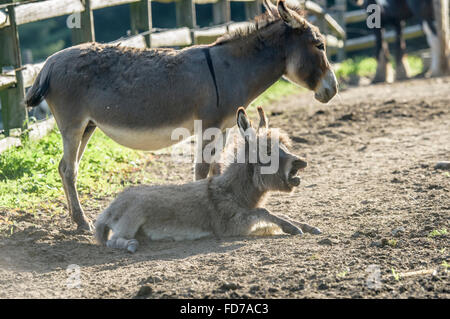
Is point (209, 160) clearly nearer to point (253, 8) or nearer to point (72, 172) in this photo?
point (72, 172)

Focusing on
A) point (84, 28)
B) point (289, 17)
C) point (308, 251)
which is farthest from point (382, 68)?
point (308, 251)

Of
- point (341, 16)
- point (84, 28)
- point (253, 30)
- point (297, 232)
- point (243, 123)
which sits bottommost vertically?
point (297, 232)

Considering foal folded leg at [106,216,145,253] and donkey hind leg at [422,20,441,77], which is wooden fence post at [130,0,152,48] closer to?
foal folded leg at [106,216,145,253]

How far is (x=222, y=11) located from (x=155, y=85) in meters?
6.87

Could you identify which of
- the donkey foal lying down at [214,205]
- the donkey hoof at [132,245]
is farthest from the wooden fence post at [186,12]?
the donkey hoof at [132,245]


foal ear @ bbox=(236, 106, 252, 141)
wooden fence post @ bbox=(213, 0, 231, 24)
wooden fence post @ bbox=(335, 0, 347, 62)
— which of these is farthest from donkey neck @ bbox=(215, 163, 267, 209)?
wooden fence post @ bbox=(335, 0, 347, 62)

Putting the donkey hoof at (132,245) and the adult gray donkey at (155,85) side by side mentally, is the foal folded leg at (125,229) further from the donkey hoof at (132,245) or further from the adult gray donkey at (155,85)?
the adult gray donkey at (155,85)

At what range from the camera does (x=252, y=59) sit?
641 centimetres

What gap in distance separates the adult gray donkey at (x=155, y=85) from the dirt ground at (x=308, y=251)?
2.86 feet

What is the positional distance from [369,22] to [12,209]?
10522 mm

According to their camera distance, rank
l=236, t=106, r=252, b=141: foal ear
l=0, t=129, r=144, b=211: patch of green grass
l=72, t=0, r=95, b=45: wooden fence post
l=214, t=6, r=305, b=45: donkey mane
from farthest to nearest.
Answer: l=72, t=0, r=95, b=45: wooden fence post, l=0, t=129, r=144, b=211: patch of green grass, l=214, t=6, r=305, b=45: donkey mane, l=236, t=106, r=252, b=141: foal ear

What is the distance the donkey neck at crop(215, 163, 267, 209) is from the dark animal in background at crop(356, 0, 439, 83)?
962cm

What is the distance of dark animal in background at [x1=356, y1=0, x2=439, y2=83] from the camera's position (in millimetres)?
14461

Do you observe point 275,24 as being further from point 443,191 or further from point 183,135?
point 443,191
